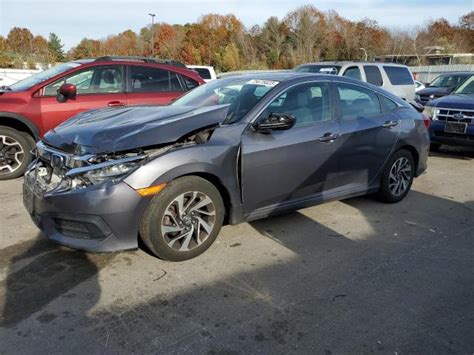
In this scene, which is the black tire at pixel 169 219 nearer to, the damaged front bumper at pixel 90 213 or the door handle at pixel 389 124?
the damaged front bumper at pixel 90 213

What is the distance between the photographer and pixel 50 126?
6.55 m

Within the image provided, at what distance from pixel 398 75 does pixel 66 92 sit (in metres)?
8.51

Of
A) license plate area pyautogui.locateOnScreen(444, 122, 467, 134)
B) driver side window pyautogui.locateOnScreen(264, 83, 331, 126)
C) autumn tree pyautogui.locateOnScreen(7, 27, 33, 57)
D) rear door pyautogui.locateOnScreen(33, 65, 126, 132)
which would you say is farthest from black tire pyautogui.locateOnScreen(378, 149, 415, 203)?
autumn tree pyautogui.locateOnScreen(7, 27, 33, 57)

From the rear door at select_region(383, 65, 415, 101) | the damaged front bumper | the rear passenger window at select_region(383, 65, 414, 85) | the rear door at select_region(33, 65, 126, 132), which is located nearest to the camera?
the damaged front bumper

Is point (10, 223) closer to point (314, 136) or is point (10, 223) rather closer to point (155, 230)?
point (155, 230)

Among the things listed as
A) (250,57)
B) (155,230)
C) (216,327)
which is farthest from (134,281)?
(250,57)

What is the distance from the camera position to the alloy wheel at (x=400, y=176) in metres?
5.52

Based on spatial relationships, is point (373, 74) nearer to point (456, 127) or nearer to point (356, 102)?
point (456, 127)

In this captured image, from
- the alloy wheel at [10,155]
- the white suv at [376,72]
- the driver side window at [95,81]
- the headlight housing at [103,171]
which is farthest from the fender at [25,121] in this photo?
the white suv at [376,72]

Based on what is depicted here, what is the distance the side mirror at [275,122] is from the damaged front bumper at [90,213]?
1258mm

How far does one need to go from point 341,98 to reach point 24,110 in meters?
4.43

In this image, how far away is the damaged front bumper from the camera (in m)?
3.39

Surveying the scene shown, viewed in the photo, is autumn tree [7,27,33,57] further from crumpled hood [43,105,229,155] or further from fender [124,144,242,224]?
fender [124,144,242,224]

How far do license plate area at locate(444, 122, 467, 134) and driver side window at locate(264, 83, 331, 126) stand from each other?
487cm
